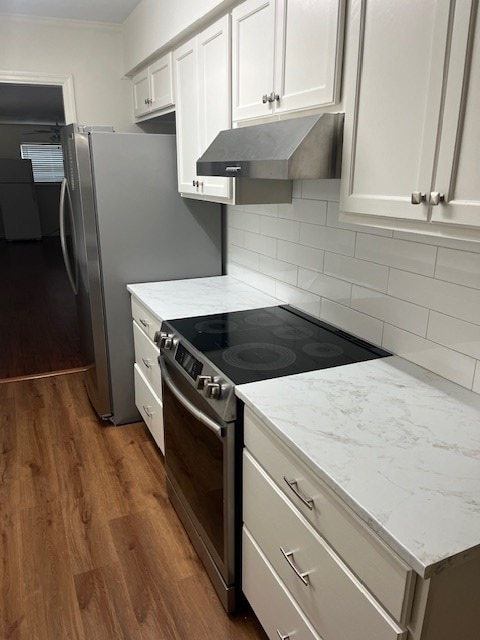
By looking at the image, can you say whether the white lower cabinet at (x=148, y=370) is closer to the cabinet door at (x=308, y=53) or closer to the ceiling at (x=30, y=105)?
the cabinet door at (x=308, y=53)

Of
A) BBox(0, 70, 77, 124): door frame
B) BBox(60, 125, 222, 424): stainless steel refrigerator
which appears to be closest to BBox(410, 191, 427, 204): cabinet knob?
BBox(60, 125, 222, 424): stainless steel refrigerator

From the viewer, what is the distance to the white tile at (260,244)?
2.38m

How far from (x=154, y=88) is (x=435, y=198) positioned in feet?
7.61

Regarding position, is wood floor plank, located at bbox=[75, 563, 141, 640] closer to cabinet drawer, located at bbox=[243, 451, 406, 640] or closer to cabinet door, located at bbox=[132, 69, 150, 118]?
A: cabinet drawer, located at bbox=[243, 451, 406, 640]

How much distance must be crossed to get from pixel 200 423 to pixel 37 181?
10584 millimetres

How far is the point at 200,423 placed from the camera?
1678 mm

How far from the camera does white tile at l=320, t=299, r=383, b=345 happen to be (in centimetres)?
176

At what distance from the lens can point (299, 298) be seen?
86.7 inches

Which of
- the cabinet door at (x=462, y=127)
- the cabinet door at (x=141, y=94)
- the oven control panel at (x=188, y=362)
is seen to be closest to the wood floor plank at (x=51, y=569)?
the oven control panel at (x=188, y=362)

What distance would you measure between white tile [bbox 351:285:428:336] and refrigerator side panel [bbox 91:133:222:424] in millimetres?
1292

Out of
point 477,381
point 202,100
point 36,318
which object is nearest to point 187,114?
point 202,100

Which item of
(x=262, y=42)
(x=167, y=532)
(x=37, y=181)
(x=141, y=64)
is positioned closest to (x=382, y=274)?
(x=262, y=42)

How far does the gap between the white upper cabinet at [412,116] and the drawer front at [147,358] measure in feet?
4.42

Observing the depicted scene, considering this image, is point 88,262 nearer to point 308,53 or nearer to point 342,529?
point 308,53
